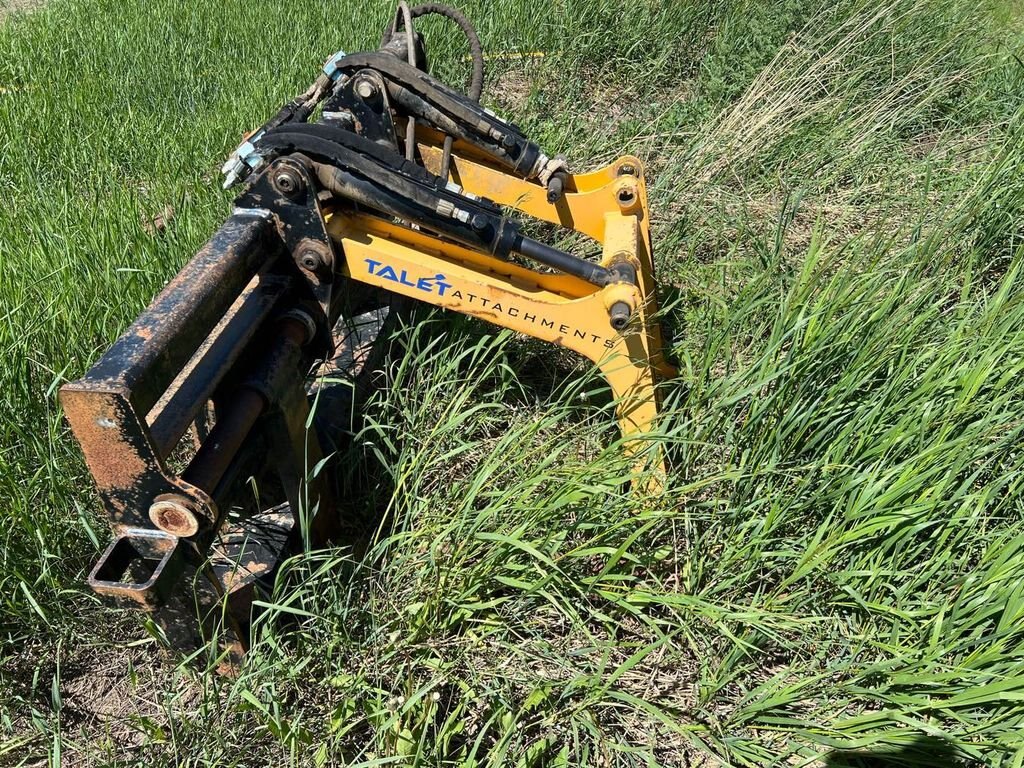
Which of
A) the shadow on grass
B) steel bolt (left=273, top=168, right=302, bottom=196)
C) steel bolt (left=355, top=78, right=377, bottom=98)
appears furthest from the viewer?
steel bolt (left=355, top=78, right=377, bottom=98)

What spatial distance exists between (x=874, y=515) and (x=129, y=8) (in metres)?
5.73

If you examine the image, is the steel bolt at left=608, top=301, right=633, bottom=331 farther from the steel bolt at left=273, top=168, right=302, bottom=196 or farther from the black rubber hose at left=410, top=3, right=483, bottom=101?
the black rubber hose at left=410, top=3, right=483, bottom=101

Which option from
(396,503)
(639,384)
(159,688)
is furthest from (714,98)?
(159,688)

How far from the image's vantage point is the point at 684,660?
1839 millimetres

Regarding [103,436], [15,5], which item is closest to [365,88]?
[103,436]

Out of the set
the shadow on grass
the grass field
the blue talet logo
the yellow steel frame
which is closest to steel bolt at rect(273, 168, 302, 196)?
the yellow steel frame

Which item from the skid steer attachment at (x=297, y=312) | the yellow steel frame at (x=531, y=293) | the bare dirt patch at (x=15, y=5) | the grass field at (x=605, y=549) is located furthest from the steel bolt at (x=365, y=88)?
the bare dirt patch at (x=15, y=5)

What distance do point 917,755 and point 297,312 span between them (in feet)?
5.71

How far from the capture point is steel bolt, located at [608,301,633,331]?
188 cm

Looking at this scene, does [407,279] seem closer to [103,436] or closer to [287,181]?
[287,181]

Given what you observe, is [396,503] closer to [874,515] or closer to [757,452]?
[757,452]

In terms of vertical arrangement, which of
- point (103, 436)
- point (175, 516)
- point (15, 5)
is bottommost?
point (15, 5)

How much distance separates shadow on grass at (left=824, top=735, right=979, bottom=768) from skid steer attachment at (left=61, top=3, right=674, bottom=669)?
920 mm

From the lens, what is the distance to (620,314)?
6.19ft
